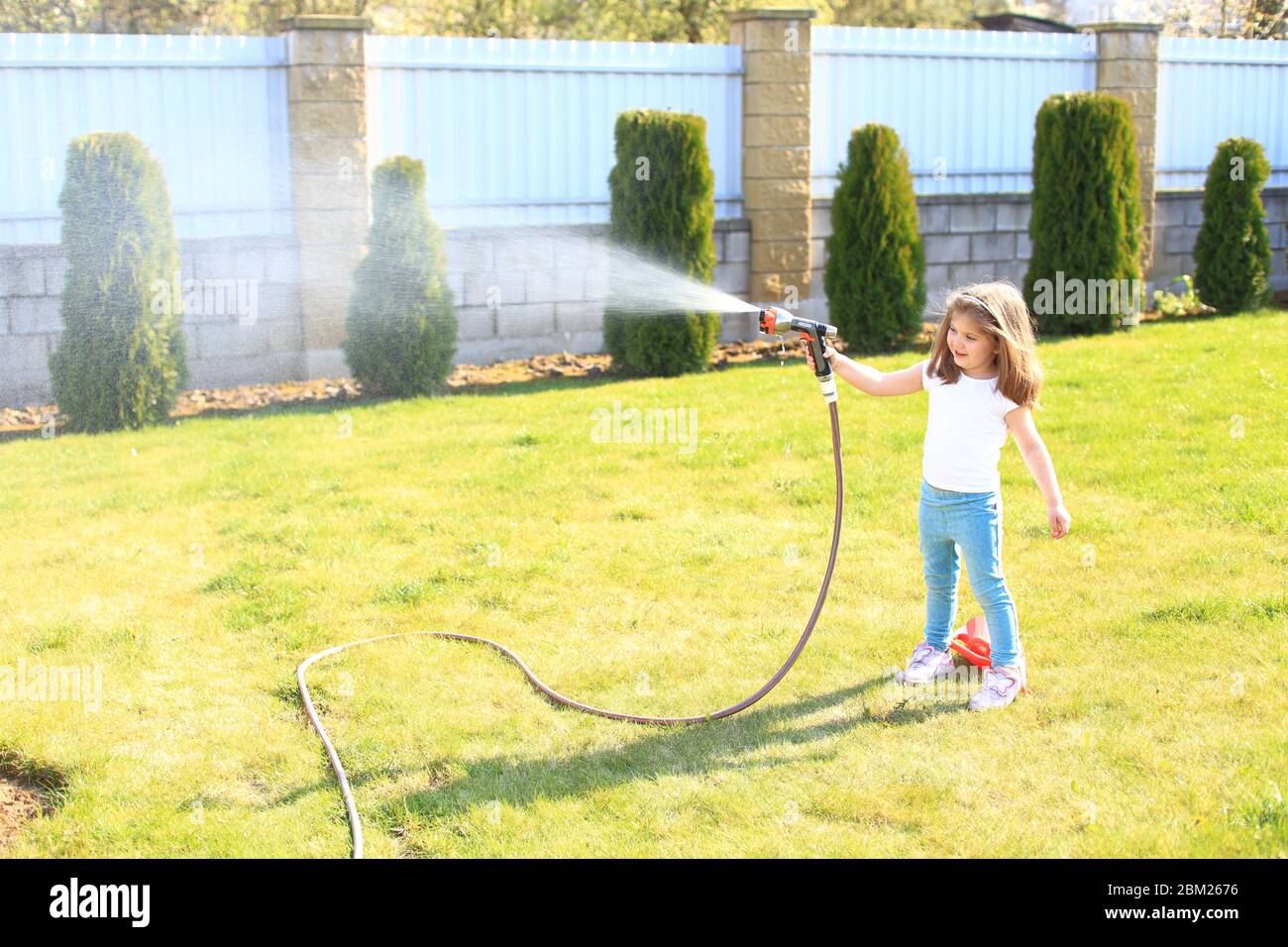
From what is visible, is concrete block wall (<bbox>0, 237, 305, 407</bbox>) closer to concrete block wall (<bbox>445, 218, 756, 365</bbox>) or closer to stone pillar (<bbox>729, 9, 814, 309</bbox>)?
concrete block wall (<bbox>445, 218, 756, 365</bbox>)

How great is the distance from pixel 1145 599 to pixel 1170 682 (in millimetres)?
793

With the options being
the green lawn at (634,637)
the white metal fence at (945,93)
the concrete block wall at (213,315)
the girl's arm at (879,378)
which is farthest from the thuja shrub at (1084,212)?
the girl's arm at (879,378)

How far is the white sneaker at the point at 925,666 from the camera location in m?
4.44

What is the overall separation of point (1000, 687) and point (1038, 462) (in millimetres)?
756

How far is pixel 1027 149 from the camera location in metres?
13.1

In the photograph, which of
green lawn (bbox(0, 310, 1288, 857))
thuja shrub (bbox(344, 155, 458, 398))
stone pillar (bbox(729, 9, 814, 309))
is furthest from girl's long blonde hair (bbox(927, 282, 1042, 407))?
stone pillar (bbox(729, 9, 814, 309))

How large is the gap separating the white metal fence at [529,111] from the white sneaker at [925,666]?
7.33m

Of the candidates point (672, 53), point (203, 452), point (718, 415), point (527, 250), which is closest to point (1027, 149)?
point (672, 53)

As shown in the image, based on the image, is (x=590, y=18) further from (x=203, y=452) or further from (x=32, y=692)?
(x=32, y=692)

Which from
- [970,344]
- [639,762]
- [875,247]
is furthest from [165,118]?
[639,762]

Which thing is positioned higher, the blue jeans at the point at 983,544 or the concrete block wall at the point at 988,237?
the concrete block wall at the point at 988,237

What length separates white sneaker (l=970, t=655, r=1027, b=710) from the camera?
423cm

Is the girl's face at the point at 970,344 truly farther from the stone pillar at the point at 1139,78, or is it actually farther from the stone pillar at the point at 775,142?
the stone pillar at the point at 1139,78

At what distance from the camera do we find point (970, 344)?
4238mm
